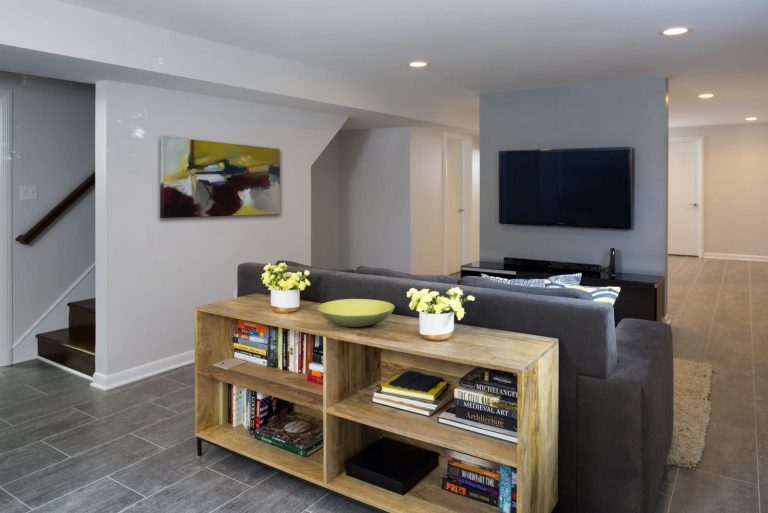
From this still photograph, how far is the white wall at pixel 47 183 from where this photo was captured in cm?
425

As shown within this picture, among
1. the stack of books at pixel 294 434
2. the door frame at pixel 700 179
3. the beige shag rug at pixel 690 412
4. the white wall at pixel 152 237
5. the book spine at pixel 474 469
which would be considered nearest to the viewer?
the book spine at pixel 474 469

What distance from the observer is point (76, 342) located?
4195 mm

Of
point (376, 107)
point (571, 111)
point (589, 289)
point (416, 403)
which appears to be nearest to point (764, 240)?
point (571, 111)

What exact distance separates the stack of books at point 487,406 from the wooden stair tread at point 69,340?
2921mm

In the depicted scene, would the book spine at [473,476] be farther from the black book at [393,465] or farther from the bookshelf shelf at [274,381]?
the bookshelf shelf at [274,381]

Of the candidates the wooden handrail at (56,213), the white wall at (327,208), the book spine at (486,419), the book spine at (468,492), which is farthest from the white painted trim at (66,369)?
the white wall at (327,208)

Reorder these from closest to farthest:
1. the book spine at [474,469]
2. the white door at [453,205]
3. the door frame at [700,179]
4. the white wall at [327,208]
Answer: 1. the book spine at [474,469]
2. the white wall at [327,208]
3. the white door at [453,205]
4. the door frame at [700,179]

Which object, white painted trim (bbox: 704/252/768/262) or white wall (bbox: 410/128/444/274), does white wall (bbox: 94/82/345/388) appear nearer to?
white wall (bbox: 410/128/444/274)

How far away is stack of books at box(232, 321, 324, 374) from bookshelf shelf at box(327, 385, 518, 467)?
28 centimetres

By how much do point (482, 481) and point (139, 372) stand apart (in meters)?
2.70

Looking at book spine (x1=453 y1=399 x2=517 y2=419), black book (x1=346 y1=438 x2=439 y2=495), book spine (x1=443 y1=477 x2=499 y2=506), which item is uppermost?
book spine (x1=453 y1=399 x2=517 y2=419)

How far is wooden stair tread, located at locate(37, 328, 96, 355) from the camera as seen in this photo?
405cm

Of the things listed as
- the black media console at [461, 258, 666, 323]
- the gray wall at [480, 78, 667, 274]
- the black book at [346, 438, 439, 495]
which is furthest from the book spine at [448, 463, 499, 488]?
the gray wall at [480, 78, 667, 274]

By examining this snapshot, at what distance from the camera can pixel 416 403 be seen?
7.41 ft
